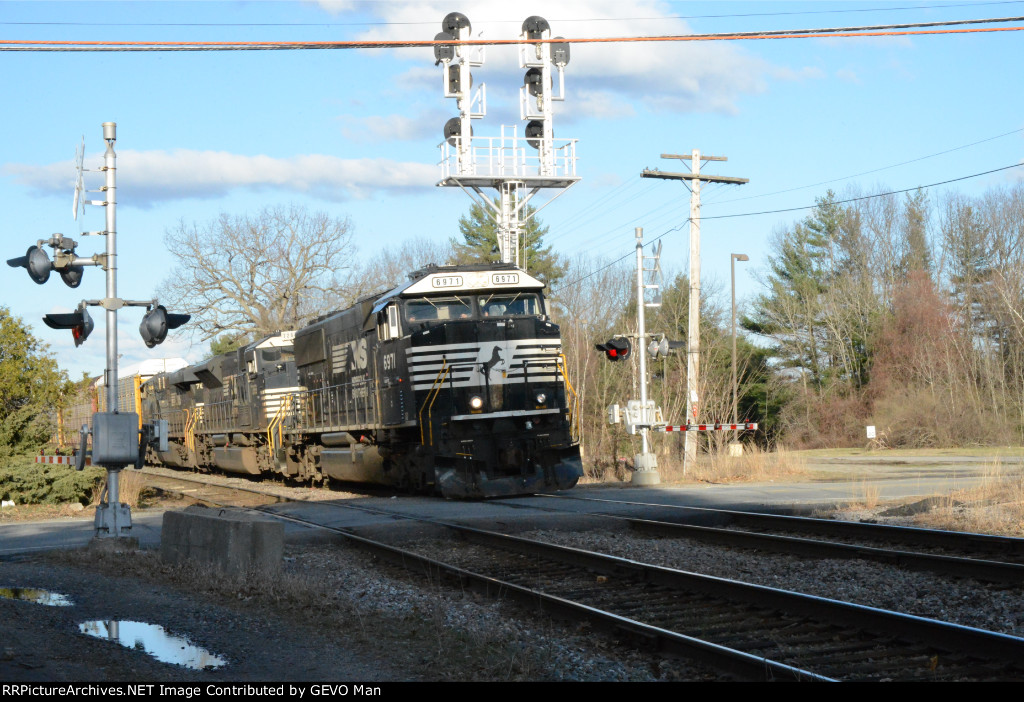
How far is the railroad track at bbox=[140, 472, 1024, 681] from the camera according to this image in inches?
223

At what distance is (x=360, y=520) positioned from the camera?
13945 millimetres

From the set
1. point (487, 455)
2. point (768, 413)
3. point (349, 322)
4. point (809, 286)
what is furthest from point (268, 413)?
point (809, 286)

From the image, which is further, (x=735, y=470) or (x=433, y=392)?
(x=735, y=470)

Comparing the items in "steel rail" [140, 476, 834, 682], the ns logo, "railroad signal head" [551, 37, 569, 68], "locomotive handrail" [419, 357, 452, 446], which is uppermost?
"railroad signal head" [551, 37, 569, 68]

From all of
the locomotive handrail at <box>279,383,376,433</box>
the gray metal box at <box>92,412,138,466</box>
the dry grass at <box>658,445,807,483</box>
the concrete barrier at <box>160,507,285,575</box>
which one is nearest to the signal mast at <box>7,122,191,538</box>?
the gray metal box at <box>92,412,138,466</box>

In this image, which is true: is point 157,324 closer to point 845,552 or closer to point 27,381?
point 845,552

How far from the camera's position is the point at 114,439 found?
40.4ft

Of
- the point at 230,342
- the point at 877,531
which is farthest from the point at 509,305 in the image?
the point at 230,342

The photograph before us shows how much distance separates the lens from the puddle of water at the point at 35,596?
8.22m

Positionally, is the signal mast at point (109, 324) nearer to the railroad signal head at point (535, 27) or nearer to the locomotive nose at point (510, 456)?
the locomotive nose at point (510, 456)

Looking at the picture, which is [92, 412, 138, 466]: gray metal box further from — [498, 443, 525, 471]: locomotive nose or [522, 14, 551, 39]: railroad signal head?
[522, 14, 551, 39]: railroad signal head

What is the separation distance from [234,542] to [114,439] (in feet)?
12.2

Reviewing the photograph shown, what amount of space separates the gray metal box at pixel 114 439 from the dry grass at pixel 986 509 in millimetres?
9756

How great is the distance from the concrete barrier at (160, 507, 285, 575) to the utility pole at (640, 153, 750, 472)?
43.2ft
